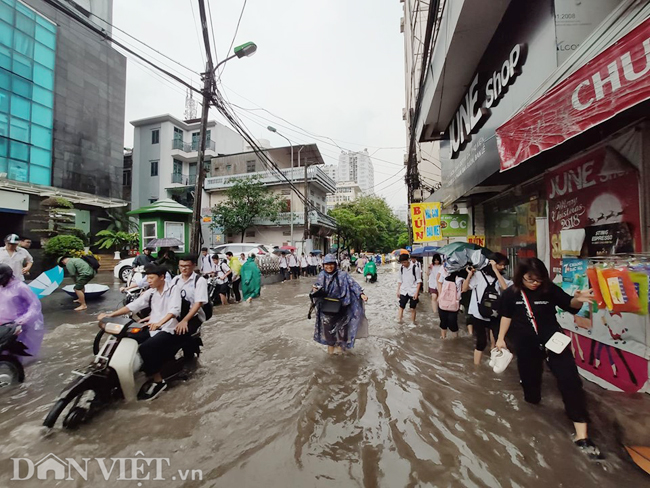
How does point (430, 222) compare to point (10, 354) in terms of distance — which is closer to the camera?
point (10, 354)

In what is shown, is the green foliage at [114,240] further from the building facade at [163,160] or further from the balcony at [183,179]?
the balcony at [183,179]

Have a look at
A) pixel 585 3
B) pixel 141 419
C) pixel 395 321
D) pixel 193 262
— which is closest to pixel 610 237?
pixel 585 3

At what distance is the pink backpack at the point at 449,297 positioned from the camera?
5512 millimetres

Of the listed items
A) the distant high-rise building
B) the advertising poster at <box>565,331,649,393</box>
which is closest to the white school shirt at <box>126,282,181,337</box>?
the advertising poster at <box>565,331,649,393</box>

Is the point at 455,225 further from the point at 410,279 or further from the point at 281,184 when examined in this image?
the point at 281,184

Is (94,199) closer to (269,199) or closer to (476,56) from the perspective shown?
(269,199)

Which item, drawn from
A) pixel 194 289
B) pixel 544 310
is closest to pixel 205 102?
pixel 194 289

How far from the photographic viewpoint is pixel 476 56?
613 centimetres

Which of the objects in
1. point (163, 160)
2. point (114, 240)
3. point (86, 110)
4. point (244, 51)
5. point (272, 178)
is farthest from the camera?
point (163, 160)

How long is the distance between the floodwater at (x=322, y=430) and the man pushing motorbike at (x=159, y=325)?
21cm

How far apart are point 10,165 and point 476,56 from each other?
77.3 ft

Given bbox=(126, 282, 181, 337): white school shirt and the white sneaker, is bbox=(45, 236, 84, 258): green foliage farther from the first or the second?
the white sneaker

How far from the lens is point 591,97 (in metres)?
2.66

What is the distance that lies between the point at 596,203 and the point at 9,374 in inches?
294
